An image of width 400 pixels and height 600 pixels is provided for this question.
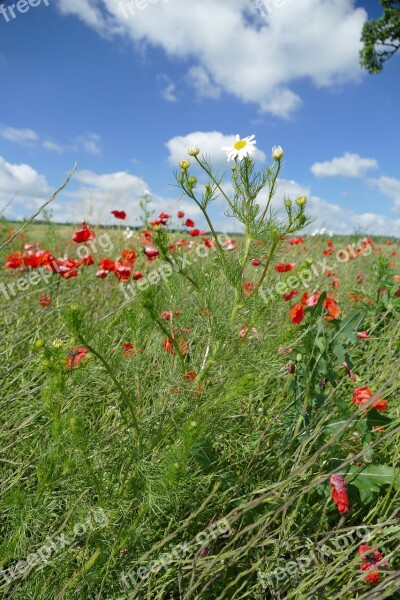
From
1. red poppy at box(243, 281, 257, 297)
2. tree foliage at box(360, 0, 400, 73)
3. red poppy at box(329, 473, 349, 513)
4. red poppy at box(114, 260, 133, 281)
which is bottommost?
red poppy at box(329, 473, 349, 513)

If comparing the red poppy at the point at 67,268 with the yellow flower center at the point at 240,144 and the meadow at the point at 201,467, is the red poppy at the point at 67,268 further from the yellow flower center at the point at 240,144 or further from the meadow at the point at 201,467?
the yellow flower center at the point at 240,144

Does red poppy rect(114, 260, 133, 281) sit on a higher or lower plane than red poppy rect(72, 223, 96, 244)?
lower

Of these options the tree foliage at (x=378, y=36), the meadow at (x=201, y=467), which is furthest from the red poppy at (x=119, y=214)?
the tree foliage at (x=378, y=36)

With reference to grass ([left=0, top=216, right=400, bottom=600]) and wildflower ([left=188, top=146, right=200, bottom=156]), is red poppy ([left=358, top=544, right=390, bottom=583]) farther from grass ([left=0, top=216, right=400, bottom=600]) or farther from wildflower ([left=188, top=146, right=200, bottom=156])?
wildflower ([left=188, top=146, right=200, bottom=156])

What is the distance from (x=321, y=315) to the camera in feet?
5.05

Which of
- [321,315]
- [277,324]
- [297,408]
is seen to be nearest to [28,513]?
[297,408]

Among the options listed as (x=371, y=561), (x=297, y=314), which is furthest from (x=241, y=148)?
(x=371, y=561)

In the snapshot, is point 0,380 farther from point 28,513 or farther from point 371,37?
point 371,37

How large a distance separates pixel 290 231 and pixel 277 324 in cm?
105

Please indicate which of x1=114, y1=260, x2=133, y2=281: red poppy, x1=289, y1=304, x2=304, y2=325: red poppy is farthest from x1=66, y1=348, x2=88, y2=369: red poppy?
x1=114, y1=260, x2=133, y2=281: red poppy

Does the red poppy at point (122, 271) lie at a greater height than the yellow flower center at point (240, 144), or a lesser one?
lesser

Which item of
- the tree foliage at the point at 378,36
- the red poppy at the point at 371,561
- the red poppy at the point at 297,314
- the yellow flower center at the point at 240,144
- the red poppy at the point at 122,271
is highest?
the tree foliage at the point at 378,36

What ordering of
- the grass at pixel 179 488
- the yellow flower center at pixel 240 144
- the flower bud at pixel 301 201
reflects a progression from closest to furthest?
the grass at pixel 179 488
the flower bud at pixel 301 201
the yellow flower center at pixel 240 144

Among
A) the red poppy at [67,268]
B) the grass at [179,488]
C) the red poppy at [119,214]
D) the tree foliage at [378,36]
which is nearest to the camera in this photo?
the grass at [179,488]
